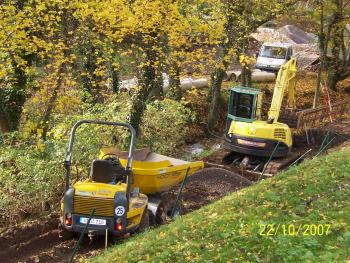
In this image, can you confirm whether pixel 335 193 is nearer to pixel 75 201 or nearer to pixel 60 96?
pixel 75 201

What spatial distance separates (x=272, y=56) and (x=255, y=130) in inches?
797

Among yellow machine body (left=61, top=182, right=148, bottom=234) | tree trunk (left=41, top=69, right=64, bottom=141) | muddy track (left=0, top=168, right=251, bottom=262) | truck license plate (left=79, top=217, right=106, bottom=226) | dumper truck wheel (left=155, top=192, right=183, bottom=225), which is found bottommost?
muddy track (left=0, top=168, right=251, bottom=262)

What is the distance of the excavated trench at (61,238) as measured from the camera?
9764 mm

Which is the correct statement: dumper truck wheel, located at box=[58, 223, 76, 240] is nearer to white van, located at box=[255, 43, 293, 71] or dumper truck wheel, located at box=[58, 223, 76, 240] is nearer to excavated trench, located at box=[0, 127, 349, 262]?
excavated trench, located at box=[0, 127, 349, 262]

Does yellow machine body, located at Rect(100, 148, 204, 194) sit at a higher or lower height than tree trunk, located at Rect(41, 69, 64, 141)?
lower

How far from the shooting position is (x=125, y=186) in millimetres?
10109

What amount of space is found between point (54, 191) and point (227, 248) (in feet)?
19.9

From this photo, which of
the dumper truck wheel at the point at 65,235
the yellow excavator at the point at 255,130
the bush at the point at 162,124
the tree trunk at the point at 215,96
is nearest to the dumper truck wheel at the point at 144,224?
the dumper truck wheel at the point at 65,235

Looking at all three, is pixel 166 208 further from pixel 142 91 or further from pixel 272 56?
pixel 272 56

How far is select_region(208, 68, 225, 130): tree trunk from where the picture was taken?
22641mm

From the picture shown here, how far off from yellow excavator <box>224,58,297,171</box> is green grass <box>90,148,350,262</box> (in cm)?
556

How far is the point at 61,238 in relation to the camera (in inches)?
415

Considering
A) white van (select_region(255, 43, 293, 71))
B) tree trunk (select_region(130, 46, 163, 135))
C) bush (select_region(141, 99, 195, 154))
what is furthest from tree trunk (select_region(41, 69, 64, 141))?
white van (select_region(255, 43, 293, 71))

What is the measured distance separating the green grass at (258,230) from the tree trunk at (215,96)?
1240 centimetres
